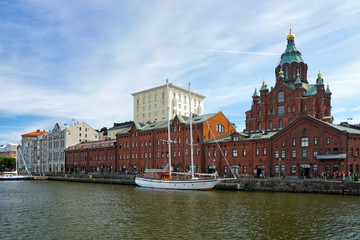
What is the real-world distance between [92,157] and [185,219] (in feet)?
312

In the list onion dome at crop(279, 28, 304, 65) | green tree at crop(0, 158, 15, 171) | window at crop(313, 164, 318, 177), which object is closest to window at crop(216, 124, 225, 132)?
onion dome at crop(279, 28, 304, 65)

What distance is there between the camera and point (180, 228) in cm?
3006

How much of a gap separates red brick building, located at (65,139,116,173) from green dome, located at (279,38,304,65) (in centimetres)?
6129

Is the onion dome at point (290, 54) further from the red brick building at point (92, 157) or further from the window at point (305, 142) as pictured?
the red brick building at point (92, 157)

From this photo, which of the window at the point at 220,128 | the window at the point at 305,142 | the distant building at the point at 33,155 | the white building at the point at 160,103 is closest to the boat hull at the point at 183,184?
the window at the point at 305,142

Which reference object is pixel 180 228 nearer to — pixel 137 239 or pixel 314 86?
pixel 137 239

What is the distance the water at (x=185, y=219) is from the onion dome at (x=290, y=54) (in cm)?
5736

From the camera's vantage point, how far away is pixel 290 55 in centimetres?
9725

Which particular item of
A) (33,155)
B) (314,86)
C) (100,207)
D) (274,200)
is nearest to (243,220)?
(274,200)

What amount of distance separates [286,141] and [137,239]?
52.1m

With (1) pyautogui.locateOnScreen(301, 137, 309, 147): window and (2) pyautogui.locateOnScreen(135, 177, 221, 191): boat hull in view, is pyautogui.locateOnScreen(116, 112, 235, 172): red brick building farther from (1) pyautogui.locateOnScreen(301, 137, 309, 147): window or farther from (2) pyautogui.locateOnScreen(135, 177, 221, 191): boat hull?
(1) pyautogui.locateOnScreen(301, 137, 309, 147): window

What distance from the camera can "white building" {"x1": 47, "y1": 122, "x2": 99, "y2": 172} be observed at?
13812 cm

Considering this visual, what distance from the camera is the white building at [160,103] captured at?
12712 centimetres

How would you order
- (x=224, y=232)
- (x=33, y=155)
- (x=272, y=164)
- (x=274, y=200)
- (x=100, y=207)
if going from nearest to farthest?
(x=224, y=232) → (x=100, y=207) → (x=274, y=200) → (x=272, y=164) → (x=33, y=155)
